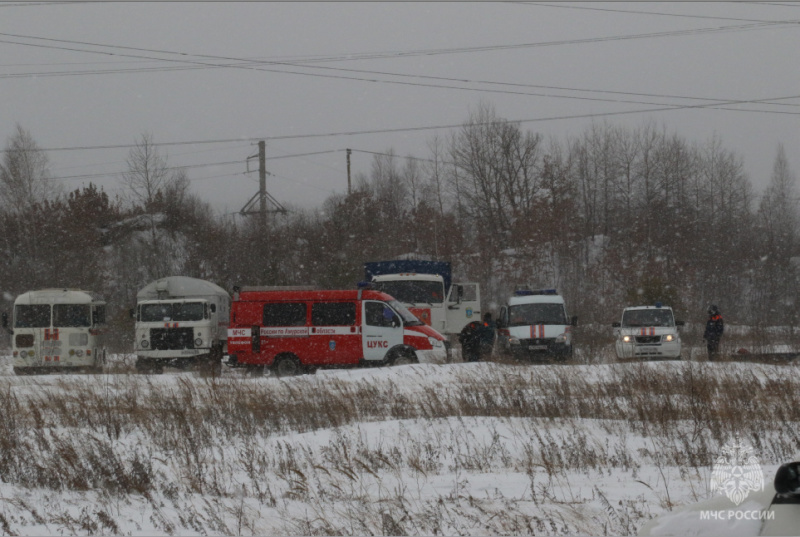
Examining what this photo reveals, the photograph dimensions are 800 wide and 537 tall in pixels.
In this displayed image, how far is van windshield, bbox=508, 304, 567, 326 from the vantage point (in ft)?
85.7

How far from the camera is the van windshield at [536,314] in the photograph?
2611 centimetres

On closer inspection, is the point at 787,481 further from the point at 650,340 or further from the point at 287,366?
the point at 650,340

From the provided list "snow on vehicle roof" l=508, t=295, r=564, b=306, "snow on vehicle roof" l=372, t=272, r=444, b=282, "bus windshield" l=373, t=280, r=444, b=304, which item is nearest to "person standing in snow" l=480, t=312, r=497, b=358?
"snow on vehicle roof" l=508, t=295, r=564, b=306

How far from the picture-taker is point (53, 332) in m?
26.4

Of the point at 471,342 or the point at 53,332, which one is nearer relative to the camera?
the point at 471,342

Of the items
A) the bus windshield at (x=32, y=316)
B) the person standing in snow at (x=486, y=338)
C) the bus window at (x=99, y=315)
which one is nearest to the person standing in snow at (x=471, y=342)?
the person standing in snow at (x=486, y=338)

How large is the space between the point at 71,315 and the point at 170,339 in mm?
3391

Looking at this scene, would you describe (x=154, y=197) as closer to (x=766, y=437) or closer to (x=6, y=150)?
(x=6, y=150)

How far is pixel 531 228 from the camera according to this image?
5559 centimetres

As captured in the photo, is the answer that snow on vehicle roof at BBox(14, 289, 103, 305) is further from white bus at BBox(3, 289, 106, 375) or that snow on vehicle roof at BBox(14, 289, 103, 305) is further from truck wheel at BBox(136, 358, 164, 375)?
truck wheel at BBox(136, 358, 164, 375)

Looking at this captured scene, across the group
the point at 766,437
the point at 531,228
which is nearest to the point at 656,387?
the point at 766,437

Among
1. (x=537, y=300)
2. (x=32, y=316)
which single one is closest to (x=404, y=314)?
(x=537, y=300)

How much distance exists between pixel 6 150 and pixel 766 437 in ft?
189

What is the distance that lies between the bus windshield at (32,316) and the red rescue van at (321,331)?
756 centimetres
